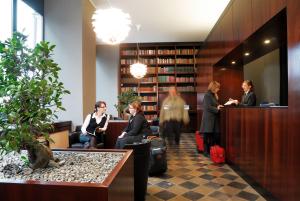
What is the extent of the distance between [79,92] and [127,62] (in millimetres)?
4648

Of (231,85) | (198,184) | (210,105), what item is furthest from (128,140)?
(231,85)

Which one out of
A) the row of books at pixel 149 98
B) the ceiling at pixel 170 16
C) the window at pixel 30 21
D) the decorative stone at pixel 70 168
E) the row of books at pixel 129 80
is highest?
the ceiling at pixel 170 16

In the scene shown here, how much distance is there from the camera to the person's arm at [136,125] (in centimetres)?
370

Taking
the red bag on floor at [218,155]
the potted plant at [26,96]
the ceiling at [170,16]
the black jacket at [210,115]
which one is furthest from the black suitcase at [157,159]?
the ceiling at [170,16]

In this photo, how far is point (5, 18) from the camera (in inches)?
147

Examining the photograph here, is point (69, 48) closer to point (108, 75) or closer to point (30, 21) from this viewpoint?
point (30, 21)

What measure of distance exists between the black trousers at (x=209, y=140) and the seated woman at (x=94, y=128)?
7.36ft

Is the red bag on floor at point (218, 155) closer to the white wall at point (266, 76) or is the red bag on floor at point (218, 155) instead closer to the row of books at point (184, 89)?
the white wall at point (266, 76)

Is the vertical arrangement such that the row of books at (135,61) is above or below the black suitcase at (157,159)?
above

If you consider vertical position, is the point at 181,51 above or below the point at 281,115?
above

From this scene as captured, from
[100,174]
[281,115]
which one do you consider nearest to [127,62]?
[281,115]

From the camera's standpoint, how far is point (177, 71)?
29.5 feet

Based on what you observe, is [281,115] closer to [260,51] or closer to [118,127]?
[260,51]

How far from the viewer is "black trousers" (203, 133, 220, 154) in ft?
16.4
